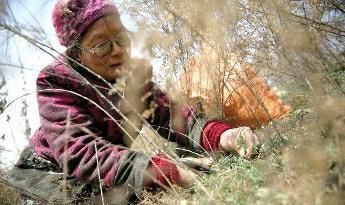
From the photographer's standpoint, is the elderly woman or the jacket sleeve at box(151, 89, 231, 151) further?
the jacket sleeve at box(151, 89, 231, 151)

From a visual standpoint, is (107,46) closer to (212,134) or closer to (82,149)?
(82,149)

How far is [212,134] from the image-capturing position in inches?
101

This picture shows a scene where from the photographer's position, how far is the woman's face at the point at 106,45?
2445 millimetres

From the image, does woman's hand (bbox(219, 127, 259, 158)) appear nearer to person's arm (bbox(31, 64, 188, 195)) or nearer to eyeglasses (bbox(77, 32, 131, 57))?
person's arm (bbox(31, 64, 188, 195))

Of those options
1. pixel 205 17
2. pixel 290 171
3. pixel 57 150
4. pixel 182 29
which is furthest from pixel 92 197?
pixel 290 171

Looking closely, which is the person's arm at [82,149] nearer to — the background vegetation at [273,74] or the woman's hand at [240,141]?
the background vegetation at [273,74]

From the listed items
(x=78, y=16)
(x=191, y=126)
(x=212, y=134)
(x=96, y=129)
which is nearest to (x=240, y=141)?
(x=212, y=134)

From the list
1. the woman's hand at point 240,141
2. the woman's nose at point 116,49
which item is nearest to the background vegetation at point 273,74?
the woman's hand at point 240,141

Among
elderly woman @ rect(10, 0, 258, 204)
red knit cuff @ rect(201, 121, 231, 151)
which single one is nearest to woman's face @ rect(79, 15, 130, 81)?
elderly woman @ rect(10, 0, 258, 204)

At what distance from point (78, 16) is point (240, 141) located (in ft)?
3.32

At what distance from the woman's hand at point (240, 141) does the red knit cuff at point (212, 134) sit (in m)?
0.06

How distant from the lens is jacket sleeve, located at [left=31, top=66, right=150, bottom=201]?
219 centimetres

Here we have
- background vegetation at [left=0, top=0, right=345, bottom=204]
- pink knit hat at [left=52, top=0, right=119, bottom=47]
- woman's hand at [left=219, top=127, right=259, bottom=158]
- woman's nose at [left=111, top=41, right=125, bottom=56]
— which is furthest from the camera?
pink knit hat at [left=52, top=0, right=119, bottom=47]

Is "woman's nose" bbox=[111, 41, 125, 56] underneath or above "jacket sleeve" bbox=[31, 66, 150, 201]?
above
